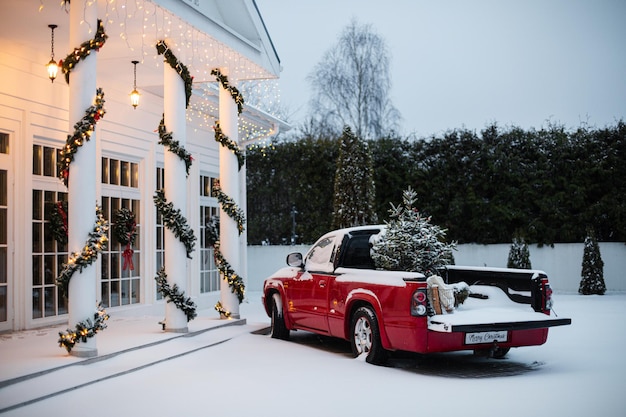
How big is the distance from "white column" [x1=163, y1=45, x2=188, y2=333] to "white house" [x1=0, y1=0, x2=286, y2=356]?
0.05ft

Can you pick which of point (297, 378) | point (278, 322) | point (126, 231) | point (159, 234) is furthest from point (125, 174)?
point (297, 378)

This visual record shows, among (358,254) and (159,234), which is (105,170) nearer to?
(159,234)

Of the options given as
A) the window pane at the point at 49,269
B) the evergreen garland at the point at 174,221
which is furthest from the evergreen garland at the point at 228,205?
the window pane at the point at 49,269

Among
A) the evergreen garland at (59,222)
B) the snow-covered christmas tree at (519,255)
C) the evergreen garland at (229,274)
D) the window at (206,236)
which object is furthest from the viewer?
the snow-covered christmas tree at (519,255)

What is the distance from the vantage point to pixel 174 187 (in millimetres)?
10680

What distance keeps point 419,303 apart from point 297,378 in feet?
4.97

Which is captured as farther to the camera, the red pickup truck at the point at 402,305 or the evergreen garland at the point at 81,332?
the evergreen garland at the point at 81,332

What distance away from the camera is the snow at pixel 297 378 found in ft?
20.5

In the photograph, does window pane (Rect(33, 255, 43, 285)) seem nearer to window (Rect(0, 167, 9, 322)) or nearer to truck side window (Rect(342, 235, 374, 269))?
window (Rect(0, 167, 9, 322))

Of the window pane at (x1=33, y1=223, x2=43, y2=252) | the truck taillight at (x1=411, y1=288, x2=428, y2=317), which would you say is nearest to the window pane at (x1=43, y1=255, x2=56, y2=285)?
the window pane at (x1=33, y1=223, x2=43, y2=252)

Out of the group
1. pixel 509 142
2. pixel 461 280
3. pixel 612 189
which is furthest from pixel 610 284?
pixel 461 280

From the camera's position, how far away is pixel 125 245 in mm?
13461

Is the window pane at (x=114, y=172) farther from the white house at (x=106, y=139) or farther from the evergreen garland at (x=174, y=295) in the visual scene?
the evergreen garland at (x=174, y=295)

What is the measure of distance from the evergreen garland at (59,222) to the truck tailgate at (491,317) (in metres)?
6.40
